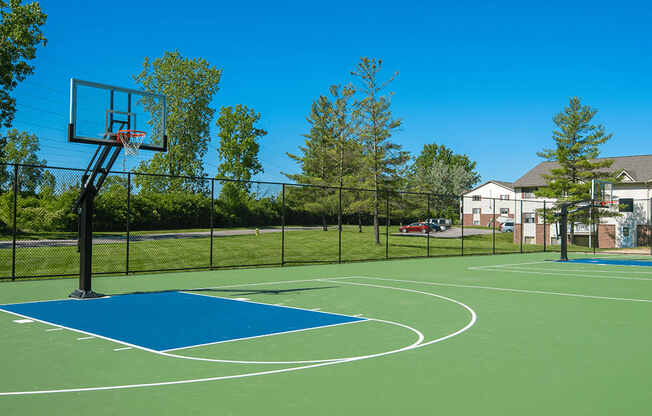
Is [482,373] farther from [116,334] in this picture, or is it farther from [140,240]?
[140,240]

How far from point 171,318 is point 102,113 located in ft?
15.9

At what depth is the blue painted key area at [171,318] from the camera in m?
7.35

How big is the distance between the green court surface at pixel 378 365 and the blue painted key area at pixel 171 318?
342 millimetres

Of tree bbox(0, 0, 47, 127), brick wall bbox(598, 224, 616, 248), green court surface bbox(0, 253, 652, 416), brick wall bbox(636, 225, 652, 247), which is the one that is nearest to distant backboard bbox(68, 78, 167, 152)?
green court surface bbox(0, 253, 652, 416)

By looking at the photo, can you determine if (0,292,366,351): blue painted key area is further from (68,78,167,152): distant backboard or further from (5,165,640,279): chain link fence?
(5,165,640,279): chain link fence

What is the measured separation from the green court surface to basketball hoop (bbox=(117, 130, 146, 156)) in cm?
343

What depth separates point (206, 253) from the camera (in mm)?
21531

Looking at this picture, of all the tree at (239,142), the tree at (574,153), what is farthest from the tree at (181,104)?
A: the tree at (574,153)

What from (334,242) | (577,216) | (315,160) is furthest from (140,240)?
(577,216)

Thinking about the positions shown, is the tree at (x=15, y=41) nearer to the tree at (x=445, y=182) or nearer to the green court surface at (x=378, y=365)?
the green court surface at (x=378, y=365)

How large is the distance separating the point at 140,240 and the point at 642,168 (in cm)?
4433

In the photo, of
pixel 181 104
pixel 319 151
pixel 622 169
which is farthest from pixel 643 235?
pixel 181 104

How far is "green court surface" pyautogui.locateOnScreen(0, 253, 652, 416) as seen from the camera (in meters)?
4.50

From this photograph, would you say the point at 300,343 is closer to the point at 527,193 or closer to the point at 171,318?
the point at 171,318
